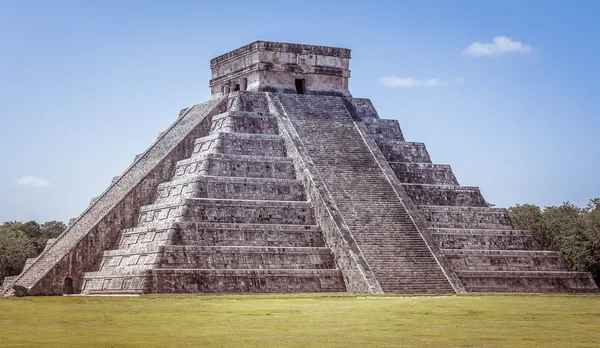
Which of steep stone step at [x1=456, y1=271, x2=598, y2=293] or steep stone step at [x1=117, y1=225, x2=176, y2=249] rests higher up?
steep stone step at [x1=117, y1=225, x2=176, y2=249]

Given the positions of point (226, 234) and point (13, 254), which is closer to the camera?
point (226, 234)

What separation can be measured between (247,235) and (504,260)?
8547 mm

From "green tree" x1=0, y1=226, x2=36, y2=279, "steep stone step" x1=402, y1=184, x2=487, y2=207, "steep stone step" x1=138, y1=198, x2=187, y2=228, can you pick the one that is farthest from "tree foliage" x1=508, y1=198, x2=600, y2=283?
"green tree" x1=0, y1=226, x2=36, y2=279

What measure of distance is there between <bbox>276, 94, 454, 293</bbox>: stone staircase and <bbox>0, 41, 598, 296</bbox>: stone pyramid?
0.05 meters

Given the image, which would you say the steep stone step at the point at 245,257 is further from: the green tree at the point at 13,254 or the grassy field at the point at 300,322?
the green tree at the point at 13,254

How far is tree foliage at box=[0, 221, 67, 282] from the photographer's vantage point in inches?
1863

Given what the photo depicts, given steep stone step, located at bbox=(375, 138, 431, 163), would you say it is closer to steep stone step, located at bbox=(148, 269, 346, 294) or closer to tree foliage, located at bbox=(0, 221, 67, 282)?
steep stone step, located at bbox=(148, 269, 346, 294)

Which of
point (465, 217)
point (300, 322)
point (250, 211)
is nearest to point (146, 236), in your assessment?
point (250, 211)

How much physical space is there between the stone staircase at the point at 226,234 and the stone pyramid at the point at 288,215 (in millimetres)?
43

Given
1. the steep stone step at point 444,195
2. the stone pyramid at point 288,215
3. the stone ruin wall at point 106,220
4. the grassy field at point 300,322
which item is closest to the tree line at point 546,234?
the steep stone step at point 444,195

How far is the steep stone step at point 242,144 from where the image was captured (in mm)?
37969

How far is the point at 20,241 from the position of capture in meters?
49.3

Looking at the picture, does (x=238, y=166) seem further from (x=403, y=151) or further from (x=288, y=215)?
(x=403, y=151)

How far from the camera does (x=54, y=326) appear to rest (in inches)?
771
